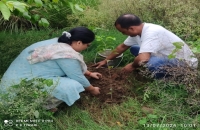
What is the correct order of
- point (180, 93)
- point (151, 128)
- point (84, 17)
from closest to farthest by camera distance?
point (151, 128), point (180, 93), point (84, 17)

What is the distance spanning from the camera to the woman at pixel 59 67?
2.90 meters

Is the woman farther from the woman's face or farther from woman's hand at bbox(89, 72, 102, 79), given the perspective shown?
woman's hand at bbox(89, 72, 102, 79)

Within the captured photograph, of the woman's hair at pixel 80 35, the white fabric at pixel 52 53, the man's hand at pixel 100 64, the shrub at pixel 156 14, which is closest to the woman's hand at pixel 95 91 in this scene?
the white fabric at pixel 52 53

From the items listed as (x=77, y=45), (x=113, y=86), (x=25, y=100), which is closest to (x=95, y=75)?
(x=113, y=86)

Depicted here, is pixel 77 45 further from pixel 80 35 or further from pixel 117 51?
pixel 117 51

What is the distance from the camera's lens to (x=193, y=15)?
505 cm

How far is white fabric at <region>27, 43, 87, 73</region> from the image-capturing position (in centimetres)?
294

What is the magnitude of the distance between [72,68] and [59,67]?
15 cm

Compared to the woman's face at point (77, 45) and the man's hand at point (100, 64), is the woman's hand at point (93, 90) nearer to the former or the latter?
the woman's face at point (77, 45)

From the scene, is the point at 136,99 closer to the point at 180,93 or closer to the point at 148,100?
the point at 148,100

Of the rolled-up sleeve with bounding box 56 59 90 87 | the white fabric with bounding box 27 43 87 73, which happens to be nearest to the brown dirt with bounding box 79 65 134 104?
the rolled-up sleeve with bounding box 56 59 90 87

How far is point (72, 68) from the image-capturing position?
2.96 meters

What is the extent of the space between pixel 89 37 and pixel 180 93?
1.15 meters

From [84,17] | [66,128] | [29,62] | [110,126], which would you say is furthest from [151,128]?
[84,17]
